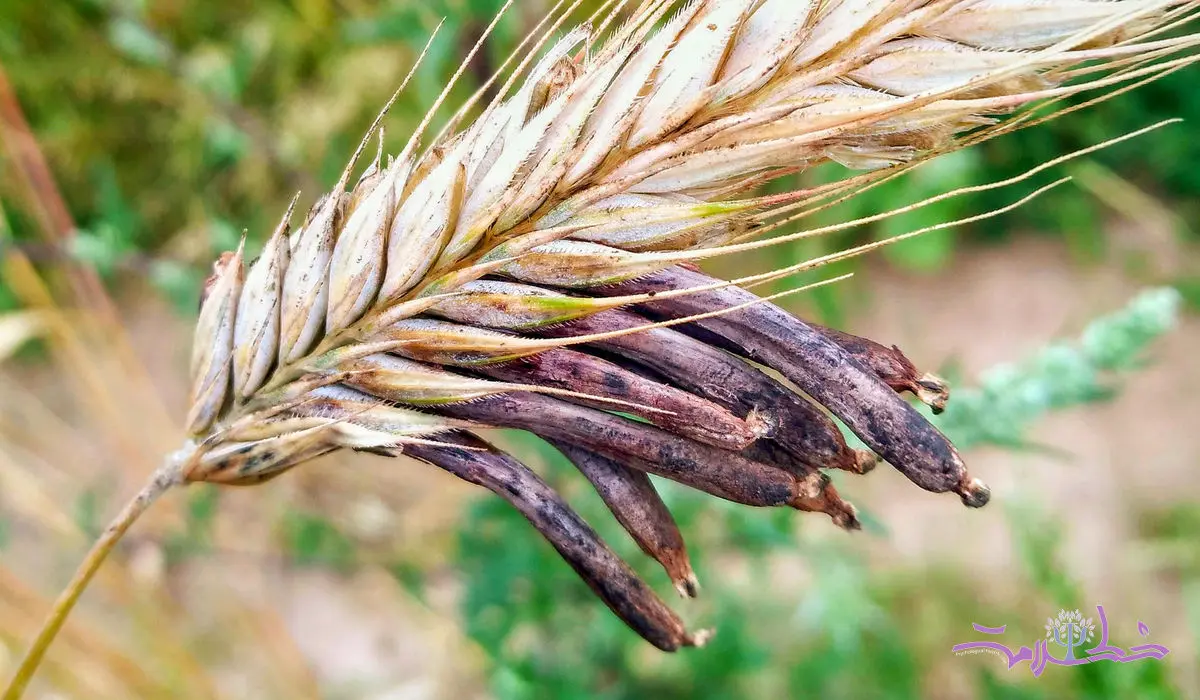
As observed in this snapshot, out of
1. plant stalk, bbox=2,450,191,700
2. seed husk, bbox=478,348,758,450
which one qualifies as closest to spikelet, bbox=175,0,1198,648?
seed husk, bbox=478,348,758,450

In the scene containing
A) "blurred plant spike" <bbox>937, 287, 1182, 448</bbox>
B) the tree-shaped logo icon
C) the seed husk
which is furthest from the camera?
the tree-shaped logo icon

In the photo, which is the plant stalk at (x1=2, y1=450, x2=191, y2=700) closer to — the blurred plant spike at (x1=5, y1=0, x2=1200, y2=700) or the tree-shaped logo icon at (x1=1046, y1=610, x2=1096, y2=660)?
the blurred plant spike at (x1=5, y1=0, x2=1200, y2=700)

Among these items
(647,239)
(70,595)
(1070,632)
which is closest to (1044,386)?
(1070,632)

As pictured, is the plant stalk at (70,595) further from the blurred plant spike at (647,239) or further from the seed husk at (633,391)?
the seed husk at (633,391)

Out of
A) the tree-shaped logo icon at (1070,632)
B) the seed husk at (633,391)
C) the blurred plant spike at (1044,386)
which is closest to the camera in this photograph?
the seed husk at (633,391)

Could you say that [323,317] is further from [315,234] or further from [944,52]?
[944,52]

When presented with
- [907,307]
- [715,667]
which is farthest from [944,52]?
[907,307]

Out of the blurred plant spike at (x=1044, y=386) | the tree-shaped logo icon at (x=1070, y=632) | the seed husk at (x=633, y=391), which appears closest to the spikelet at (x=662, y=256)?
the seed husk at (x=633, y=391)
